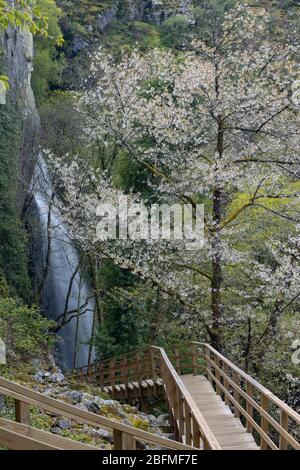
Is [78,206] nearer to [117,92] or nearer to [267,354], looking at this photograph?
[117,92]

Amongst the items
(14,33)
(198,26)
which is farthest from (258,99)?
(198,26)

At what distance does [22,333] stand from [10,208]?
760 cm

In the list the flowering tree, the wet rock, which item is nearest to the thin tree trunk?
the flowering tree

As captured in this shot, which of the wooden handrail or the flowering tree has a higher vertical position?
the flowering tree

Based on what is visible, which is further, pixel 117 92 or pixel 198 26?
pixel 198 26

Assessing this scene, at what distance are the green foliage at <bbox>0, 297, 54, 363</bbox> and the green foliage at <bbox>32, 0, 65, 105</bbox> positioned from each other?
771 inches

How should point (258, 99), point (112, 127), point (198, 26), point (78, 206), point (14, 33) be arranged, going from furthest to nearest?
point (198, 26) < point (14, 33) < point (78, 206) < point (112, 127) < point (258, 99)

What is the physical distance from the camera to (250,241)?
1362 centimetres

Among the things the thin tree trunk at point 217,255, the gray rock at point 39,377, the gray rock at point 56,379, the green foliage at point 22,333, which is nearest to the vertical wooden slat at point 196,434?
the gray rock at point 39,377

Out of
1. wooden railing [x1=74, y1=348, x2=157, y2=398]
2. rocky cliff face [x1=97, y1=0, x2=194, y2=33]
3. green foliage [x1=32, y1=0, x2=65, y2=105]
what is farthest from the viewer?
rocky cliff face [x1=97, y1=0, x2=194, y2=33]

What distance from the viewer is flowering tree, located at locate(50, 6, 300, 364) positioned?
35.3 feet

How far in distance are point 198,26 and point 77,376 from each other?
3897cm

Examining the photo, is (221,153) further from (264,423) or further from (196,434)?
(196,434)

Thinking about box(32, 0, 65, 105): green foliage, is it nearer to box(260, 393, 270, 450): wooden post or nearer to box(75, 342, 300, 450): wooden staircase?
box(75, 342, 300, 450): wooden staircase
